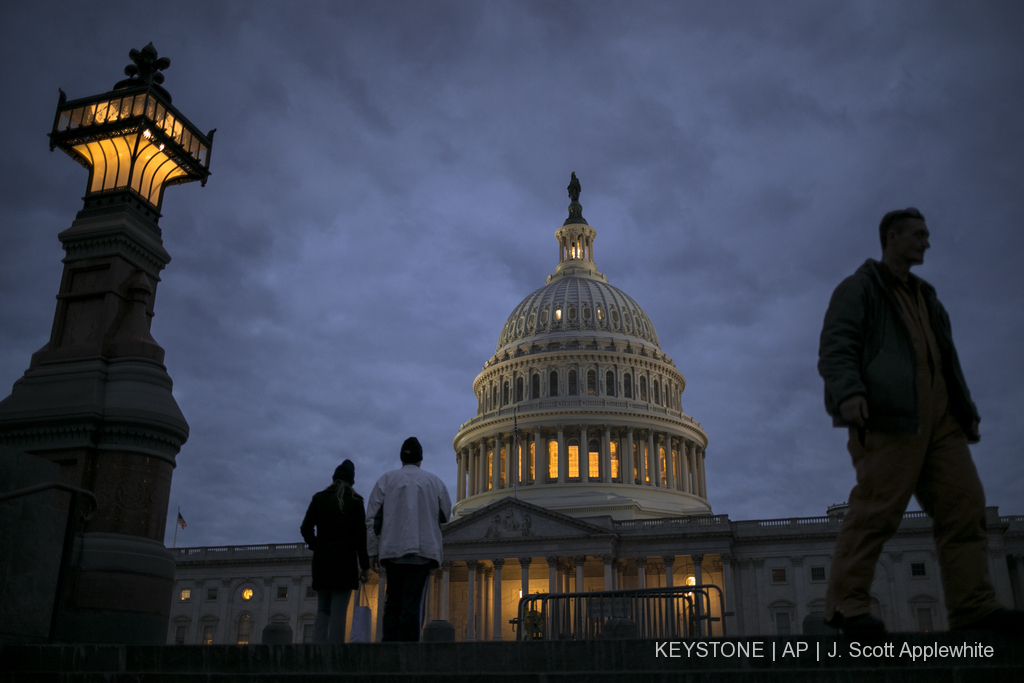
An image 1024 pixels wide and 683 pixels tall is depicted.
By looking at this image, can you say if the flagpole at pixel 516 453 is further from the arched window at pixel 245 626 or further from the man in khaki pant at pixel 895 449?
the man in khaki pant at pixel 895 449

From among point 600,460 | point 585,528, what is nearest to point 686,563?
point 585,528

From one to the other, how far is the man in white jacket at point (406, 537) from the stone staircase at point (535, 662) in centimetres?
341

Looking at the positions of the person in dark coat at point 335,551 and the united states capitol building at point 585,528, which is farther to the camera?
the united states capitol building at point 585,528

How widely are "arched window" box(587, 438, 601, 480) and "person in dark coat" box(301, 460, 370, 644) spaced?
71.3 meters

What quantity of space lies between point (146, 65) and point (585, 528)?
5273cm

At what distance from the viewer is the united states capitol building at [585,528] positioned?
208 ft

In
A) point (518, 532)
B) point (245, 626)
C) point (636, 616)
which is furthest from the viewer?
point (245, 626)

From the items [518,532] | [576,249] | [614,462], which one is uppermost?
[576,249]

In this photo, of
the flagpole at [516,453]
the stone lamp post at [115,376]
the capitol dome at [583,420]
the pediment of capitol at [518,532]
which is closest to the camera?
the stone lamp post at [115,376]

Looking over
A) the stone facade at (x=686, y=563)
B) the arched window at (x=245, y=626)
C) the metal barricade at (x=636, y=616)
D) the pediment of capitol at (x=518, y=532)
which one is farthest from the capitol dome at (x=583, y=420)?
the metal barricade at (x=636, y=616)

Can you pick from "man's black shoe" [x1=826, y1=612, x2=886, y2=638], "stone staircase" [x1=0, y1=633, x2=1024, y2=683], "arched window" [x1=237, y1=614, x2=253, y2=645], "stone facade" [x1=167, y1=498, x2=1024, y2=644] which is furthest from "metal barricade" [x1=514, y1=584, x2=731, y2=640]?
"arched window" [x1=237, y1=614, x2=253, y2=645]

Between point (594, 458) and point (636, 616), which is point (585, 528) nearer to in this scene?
point (594, 458)

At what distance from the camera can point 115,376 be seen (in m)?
15.7

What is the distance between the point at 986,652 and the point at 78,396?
14.6 meters
